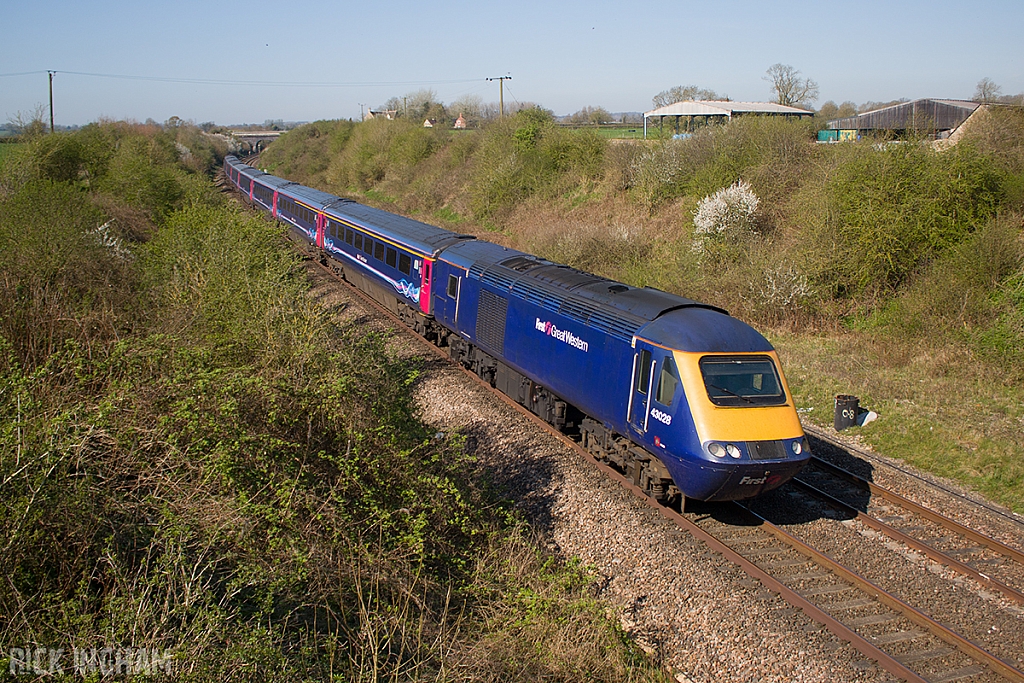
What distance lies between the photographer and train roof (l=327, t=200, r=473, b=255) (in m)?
16.6

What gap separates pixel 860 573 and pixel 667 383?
2.96m

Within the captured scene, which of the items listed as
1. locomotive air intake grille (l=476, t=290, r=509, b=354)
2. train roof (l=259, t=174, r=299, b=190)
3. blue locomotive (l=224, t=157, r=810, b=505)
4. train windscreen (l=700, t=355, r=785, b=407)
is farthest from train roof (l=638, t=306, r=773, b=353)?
train roof (l=259, t=174, r=299, b=190)

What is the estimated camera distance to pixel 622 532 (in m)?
8.81

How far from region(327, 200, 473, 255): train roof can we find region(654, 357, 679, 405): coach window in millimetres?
8489

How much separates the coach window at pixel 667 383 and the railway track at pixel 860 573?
163 centimetres

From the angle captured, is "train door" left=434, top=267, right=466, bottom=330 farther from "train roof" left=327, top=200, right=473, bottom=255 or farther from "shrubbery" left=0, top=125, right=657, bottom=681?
"shrubbery" left=0, top=125, right=657, bottom=681

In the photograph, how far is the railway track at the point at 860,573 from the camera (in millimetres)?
6516

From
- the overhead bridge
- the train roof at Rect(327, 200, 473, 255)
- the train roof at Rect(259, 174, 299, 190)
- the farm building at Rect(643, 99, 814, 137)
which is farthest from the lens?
the overhead bridge

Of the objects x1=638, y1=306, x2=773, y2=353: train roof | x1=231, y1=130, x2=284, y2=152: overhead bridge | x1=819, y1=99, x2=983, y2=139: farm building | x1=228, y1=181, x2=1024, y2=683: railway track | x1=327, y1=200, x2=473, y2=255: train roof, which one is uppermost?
x1=231, y1=130, x2=284, y2=152: overhead bridge

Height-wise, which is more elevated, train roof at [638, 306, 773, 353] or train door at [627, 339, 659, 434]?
train roof at [638, 306, 773, 353]

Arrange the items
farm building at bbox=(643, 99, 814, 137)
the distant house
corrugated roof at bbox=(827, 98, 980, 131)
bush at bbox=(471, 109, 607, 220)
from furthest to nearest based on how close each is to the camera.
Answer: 1. the distant house
2. farm building at bbox=(643, 99, 814, 137)
3. bush at bbox=(471, 109, 607, 220)
4. corrugated roof at bbox=(827, 98, 980, 131)

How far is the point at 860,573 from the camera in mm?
7945

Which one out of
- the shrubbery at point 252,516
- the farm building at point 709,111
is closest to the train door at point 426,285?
the shrubbery at point 252,516

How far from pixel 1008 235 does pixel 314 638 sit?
1708 cm
